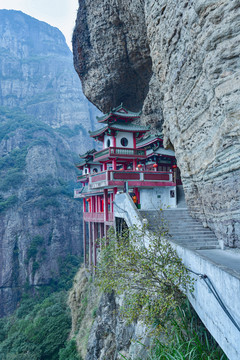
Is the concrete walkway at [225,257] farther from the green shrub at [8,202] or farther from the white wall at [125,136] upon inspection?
the green shrub at [8,202]

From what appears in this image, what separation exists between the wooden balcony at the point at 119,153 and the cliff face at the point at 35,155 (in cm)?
3367

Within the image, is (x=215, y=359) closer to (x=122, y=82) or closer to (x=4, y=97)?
(x=122, y=82)

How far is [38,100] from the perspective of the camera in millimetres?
91875

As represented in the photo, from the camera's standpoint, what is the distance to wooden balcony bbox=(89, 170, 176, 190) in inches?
576

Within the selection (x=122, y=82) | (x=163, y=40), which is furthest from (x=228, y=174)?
A: (x=122, y=82)

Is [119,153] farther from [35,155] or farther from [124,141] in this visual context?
[35,155]

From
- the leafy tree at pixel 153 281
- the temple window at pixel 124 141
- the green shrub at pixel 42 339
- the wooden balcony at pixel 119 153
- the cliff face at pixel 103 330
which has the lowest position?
the green shrub at pixel 42 339

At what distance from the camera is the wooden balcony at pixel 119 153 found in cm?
1569

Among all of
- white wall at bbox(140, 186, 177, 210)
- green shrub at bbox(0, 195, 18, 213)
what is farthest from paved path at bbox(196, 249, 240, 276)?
green shrub at bbox(0, 195, 18, 213)

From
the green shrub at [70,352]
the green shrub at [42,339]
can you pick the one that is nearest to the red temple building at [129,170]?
the green shrub at [70,352]

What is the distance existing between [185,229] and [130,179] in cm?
608

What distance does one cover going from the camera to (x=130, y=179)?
15.4m

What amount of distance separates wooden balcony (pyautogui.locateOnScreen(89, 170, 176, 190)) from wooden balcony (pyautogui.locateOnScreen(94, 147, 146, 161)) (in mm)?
1411

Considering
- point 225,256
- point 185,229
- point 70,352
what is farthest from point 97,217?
point 225,256
